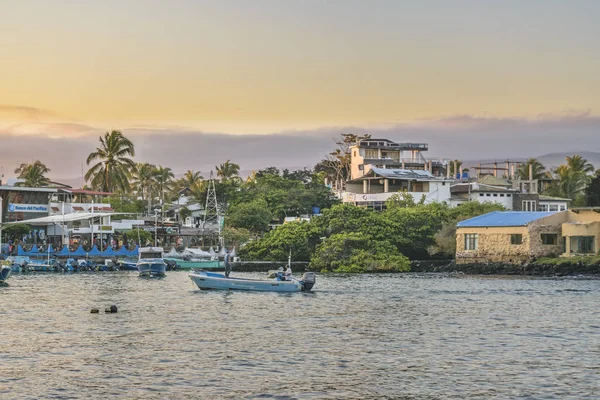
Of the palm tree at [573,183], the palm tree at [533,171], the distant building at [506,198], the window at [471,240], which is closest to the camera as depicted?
the window at [471,240]


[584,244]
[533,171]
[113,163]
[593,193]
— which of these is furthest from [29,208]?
[533,171]

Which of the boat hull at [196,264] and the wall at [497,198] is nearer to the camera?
the boat hull at [196,264]

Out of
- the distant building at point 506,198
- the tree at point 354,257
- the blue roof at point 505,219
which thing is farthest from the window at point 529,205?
the tree at point 354,257

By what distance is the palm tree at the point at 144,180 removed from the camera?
17775 cm

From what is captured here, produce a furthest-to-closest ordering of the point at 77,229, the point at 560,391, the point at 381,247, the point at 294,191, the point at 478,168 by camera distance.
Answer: the point at 478,168, the point at 294,191, the point at 77,229, the point at 381,247, the point at 560,391

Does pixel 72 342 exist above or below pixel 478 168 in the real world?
below

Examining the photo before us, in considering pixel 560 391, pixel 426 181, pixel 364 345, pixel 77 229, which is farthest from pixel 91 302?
pixel 426 181

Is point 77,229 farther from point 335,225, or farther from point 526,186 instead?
point 526,186

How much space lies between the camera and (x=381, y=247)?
99250mm

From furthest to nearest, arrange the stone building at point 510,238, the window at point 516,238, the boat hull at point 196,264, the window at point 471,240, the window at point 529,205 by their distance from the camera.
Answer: the window at point 529,205 → the boat hull at point 196,264 → the window at point 471,240 → the window at point 516,238 → the stone building at point 510,238

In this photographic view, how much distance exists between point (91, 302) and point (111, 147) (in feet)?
256

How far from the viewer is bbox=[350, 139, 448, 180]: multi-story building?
14325cm

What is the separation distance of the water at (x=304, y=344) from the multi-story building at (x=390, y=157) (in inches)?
3143

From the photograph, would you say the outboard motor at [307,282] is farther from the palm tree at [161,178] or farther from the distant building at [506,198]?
the palm tree at [161,178]
